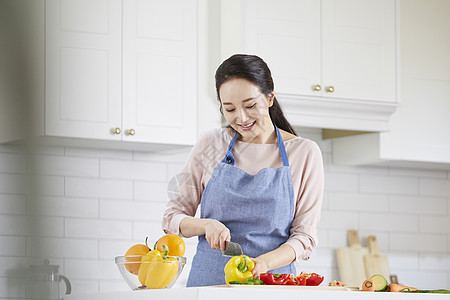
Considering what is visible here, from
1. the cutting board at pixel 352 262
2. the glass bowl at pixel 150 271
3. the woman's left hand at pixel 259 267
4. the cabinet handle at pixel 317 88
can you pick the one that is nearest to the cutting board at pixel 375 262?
the cutting board at pixel 352 262

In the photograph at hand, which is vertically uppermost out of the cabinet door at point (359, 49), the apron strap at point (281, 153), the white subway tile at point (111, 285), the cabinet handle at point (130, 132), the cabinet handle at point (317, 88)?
the cabinet door at point (359, 49)

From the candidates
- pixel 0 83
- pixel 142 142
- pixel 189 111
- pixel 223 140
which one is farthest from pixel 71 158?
pixel 0 83

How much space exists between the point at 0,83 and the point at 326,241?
3283 millimetres

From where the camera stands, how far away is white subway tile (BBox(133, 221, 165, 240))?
3059 mm

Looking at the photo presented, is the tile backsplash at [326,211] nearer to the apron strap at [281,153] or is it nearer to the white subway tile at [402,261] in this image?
the white subway tile at [402,261]

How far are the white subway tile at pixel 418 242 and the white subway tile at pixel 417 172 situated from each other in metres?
0.33

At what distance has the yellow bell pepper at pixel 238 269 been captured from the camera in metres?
1.39

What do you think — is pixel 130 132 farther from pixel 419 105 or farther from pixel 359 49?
pixel 419 105

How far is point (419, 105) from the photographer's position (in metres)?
3.26

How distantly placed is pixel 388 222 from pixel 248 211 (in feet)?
6.02

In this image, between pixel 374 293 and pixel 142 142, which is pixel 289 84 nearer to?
pixel 142 142

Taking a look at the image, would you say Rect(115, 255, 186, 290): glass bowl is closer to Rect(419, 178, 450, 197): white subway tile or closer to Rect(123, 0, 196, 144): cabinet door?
Rect(123, 0, 196, 144): cabinet door

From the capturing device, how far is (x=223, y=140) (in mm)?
2072

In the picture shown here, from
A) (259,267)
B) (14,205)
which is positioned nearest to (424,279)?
(259,267)
